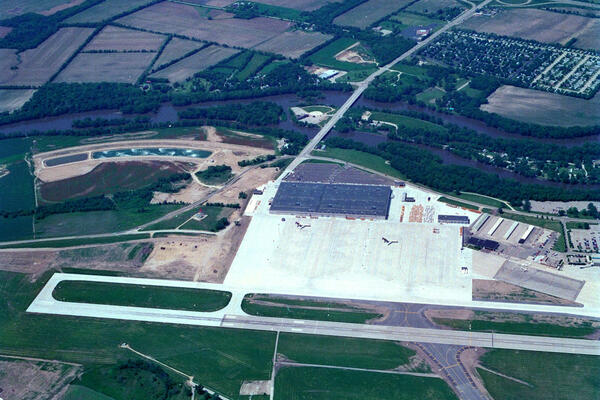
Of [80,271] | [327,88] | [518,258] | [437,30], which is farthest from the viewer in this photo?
[437,30]

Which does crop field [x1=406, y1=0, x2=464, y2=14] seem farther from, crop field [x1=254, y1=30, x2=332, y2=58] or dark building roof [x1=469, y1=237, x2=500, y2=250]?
dark building roof [x1=469, y1=237, x2=500, y2=250]

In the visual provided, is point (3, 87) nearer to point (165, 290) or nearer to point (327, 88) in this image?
point (327, 88)

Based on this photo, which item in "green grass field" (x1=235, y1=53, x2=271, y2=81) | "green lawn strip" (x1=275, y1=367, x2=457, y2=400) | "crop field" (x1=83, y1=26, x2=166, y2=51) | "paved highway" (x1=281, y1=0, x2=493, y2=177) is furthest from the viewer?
"crop field" (x1=83, y1=26, x2=166, y2=51)

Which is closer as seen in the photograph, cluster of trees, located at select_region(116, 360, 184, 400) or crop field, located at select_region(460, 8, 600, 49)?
cluster of trees, located at select_region(116, 360, 184, 400)

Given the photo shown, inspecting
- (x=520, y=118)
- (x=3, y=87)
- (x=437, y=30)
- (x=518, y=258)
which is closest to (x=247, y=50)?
(x=437, y=30)

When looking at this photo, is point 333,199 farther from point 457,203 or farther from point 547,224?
point 547,224

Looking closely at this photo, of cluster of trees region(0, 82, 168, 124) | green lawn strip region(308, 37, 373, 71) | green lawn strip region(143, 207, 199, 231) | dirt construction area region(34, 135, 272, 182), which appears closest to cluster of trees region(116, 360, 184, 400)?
green lawn strip region(143, 207, 199, 231)
